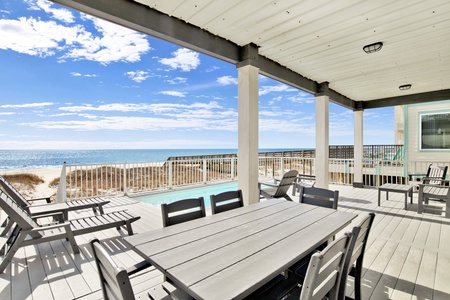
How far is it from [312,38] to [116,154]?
3904 cm

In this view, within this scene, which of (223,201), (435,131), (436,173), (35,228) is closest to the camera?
(223,201)

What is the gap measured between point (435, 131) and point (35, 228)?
1088cm

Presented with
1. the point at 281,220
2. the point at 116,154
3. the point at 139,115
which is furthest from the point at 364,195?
the point at 116,154

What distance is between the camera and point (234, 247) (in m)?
1.39

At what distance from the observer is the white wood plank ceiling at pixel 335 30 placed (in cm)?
250

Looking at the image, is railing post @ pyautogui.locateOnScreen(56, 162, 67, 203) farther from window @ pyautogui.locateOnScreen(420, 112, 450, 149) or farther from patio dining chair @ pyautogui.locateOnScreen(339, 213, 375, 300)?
window @ pyautogui.locateOnScreen(420, 112, 450, 149)

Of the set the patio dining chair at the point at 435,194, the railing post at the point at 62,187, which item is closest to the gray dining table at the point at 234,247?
the patio dining chair at the point at 435,194

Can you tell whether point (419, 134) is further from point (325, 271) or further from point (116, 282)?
point (116, 282)

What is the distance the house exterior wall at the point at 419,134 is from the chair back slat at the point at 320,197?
781 cm

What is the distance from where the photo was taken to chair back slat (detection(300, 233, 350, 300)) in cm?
93

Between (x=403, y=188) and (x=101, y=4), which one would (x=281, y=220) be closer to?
(x=101, y=4)

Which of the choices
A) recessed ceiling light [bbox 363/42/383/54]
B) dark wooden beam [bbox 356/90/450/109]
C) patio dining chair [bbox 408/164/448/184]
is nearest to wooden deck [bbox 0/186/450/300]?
patio dining chair [bbox 408/164/448/184]

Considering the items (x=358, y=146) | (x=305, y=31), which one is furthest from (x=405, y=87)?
(x=305, y=31)

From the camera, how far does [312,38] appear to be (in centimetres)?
326
